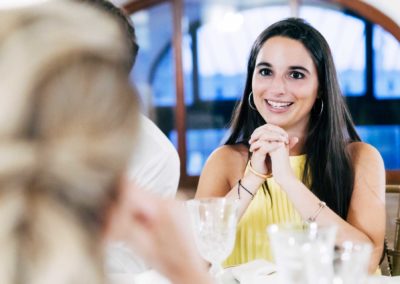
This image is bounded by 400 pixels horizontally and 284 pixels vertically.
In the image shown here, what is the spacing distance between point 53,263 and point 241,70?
471 centimetres

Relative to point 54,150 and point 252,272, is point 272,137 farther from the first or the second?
point 54,150

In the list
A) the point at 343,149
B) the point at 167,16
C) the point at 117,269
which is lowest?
the point at 117,269

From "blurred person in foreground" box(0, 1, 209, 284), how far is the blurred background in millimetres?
4426

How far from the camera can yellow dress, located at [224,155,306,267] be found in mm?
1793

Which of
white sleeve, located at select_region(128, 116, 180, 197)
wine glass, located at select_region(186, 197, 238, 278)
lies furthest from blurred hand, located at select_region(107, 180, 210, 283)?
white sleeve, located at select_region(128, 116, 180, 197)

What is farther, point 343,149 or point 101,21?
point 343,149

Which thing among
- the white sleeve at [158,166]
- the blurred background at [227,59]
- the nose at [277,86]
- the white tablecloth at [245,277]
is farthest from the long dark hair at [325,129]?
the blurred background at [227,59]

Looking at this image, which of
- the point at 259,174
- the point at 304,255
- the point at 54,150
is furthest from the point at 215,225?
the point at 54,150

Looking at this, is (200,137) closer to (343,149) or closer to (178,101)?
(178,101)

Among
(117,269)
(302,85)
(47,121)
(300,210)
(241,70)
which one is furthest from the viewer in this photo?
(241,70)

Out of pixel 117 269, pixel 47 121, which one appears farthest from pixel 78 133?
pixel 117 269

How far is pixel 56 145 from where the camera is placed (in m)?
0.47

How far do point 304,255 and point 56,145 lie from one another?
0.55 meters

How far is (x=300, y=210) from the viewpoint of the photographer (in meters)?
1.72
